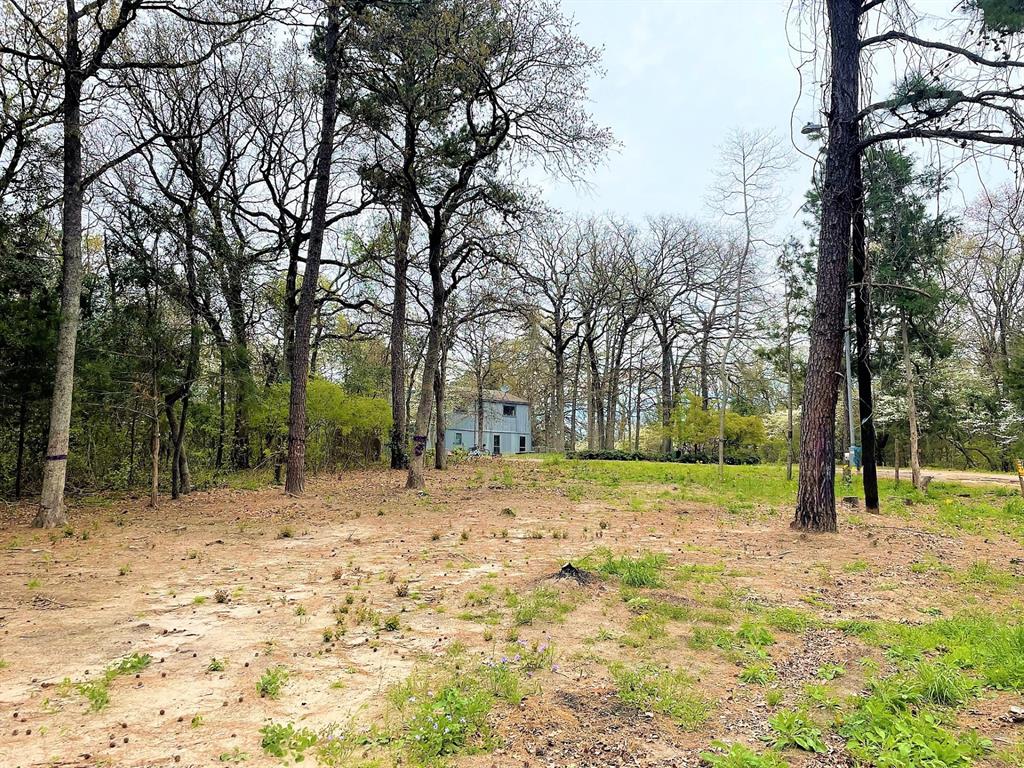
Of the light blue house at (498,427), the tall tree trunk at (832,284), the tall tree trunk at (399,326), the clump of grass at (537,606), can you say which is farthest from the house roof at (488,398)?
the clump of grass at (537,606)

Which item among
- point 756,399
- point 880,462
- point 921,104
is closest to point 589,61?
point 921,104

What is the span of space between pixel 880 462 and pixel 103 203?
28.9 metres

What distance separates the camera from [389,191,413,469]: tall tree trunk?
585 inches

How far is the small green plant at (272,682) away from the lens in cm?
304

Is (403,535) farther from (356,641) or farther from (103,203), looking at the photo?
(103,203)

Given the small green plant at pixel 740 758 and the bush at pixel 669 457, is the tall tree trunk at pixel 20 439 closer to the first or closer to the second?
the small green plant at pixel 740 758

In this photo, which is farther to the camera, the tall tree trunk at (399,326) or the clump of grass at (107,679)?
the tall tree trunk at (399,326)

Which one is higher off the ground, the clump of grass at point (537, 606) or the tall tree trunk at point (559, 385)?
the tall tree trunk at point (559, 385)

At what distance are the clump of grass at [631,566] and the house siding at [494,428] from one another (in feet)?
111

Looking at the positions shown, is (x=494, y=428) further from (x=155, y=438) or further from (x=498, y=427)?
(x=155, y=438)

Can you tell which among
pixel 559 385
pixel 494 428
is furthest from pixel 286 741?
pixel 494 428

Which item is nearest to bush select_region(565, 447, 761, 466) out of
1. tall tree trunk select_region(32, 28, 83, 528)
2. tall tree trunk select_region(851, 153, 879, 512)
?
→ tall tree trunk select_region(851, 153, 879, 512)

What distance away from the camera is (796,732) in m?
2.64

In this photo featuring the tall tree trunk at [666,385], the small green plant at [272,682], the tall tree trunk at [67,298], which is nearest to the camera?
the small green plant at [272,682]
